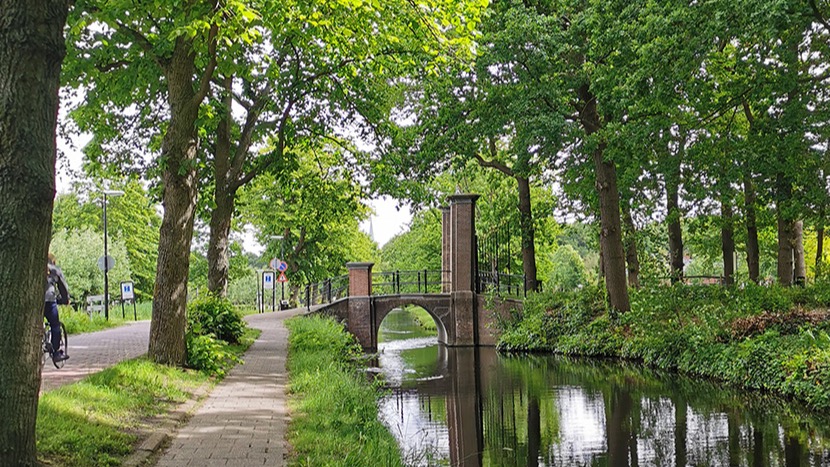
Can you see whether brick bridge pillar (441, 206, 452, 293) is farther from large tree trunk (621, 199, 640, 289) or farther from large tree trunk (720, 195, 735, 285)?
large tree trunk (720, 195, 735, 285)

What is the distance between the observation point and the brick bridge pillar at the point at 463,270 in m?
27.5

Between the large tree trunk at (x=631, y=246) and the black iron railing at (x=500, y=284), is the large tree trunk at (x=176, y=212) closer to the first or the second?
the large tree trunk at (x=631, y=246)

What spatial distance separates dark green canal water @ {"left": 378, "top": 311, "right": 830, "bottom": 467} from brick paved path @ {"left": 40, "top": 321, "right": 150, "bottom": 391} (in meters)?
4.18

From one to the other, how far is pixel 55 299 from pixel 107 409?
3.35m

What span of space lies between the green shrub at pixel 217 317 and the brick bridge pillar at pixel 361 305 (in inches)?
539

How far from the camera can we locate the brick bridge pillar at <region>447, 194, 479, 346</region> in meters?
27.5

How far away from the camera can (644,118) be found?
55.5 ft

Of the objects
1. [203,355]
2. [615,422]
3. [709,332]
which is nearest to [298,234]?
[709,332]

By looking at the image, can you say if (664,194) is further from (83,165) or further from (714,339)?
(83,165)

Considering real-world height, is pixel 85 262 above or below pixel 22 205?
above

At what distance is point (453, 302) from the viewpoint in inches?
Result: 1105

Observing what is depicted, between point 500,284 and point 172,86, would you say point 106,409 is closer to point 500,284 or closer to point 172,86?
point 172,86

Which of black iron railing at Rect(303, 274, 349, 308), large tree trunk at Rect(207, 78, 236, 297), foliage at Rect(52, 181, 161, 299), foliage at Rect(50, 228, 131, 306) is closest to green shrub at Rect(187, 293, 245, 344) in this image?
large tree trunk at Rect(207, 78, 236, 297)

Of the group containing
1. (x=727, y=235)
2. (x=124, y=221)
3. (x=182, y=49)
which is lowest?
(x=727, y=235)
